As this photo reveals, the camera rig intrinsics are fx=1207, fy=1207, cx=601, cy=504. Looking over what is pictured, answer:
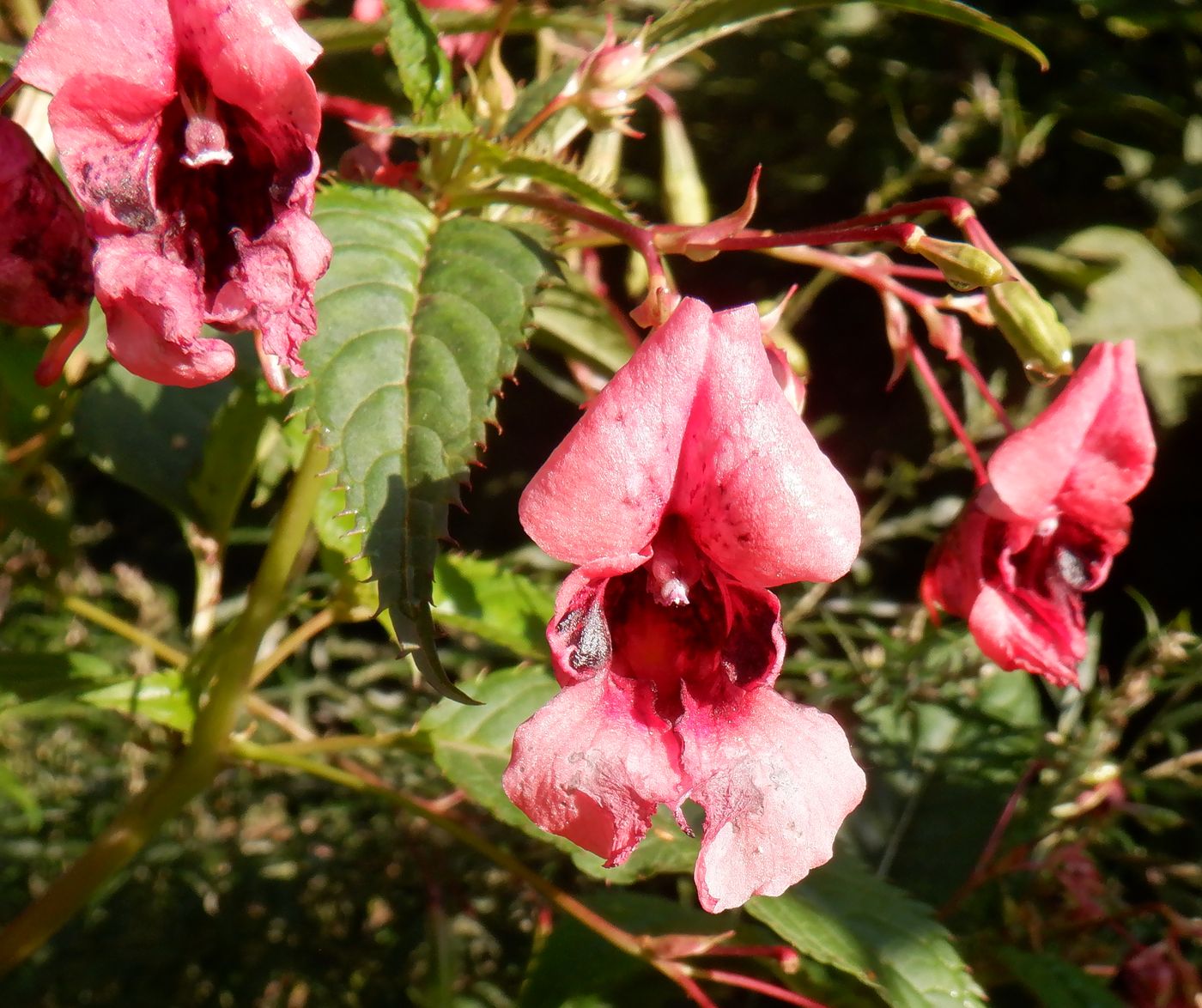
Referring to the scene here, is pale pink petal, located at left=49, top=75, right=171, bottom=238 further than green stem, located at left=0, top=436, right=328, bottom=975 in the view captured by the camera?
No

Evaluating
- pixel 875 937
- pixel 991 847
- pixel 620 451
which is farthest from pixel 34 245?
pixel 991 847

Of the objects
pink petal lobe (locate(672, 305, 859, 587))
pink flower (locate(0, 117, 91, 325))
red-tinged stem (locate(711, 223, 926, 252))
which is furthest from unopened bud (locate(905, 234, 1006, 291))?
pink flower (locate(0, 117, 91, 325))

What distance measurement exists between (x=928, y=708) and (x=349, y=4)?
4.38ft

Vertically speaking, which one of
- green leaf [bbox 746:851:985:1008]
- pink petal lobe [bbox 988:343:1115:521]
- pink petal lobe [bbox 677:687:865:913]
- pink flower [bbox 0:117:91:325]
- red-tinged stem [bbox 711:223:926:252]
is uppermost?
red-tinged stem [bbox 711:223:926:252]

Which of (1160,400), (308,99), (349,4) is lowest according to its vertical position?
(1160,400)

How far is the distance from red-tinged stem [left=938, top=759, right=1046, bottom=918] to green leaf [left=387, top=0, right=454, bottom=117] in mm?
893

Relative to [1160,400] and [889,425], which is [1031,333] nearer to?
[1160,400]

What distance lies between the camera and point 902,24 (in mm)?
1682

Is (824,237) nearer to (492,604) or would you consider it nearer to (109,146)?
(109,146)

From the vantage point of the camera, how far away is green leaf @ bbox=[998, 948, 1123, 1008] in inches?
40.6

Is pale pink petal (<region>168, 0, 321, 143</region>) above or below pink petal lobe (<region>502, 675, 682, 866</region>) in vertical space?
above

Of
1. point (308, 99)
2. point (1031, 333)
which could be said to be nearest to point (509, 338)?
point (308, 99)

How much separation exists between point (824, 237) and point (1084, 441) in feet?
1.00

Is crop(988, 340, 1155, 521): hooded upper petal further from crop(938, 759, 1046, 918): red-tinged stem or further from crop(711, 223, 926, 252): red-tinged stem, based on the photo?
crop(938, 759, 1046, 918): red-tinged stem
